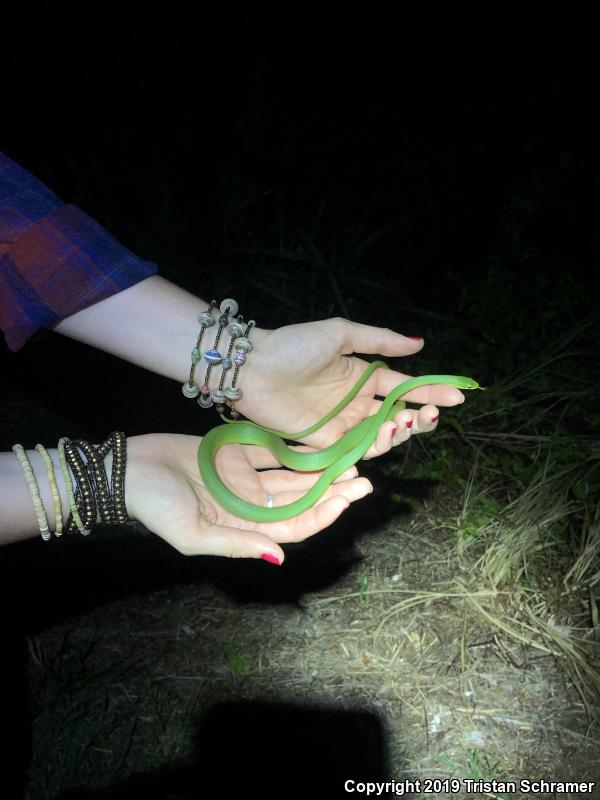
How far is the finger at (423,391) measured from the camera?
101 inches

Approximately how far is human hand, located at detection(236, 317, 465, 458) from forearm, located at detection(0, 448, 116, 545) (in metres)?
0.98

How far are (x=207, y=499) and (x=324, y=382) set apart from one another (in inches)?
34.7

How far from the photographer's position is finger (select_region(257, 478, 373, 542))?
79.9 inches

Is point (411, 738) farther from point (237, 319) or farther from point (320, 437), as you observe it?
point (237, 319)

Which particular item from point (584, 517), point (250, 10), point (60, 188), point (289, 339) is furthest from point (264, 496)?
point (250, 10)

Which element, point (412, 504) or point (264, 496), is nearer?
point (264, 496)

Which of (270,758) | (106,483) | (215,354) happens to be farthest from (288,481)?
(270,758)

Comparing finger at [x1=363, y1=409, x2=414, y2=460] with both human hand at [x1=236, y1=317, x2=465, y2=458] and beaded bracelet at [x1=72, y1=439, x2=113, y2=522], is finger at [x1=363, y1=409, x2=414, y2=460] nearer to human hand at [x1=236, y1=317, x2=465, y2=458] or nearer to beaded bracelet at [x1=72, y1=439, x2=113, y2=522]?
human hand at [x1=236, y1=317, x2=465, y2=458]

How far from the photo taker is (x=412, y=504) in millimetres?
3779

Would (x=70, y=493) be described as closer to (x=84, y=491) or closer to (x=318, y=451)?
(x=84, y=491)

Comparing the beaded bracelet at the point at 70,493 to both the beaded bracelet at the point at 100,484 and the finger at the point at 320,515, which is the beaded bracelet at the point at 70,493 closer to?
the beaded bracelet at the point at 100,484

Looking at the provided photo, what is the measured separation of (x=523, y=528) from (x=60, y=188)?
5147mm

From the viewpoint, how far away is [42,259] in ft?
7.64

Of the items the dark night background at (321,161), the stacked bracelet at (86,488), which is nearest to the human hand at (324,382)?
the stacked bracelet at (86,488)
